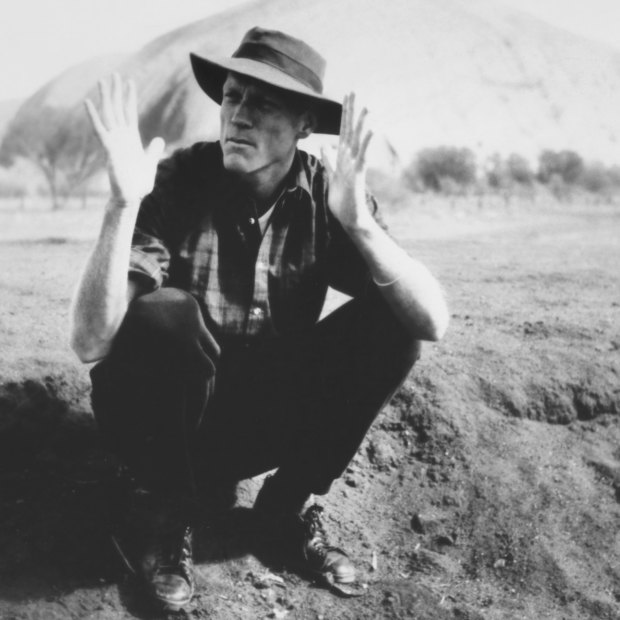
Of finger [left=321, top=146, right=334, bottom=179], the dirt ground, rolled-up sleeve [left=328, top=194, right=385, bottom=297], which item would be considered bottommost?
the dirt ground

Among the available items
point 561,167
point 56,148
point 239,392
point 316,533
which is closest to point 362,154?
point 239,392

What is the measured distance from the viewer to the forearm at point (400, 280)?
195cm

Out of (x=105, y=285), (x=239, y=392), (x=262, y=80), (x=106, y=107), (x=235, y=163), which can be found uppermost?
(x=262, y=80)

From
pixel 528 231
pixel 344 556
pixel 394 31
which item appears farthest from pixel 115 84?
pixel 394 31

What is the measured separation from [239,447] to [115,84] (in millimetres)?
1114

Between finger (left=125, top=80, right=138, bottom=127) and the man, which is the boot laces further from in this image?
finger (left=125, top=80, right=138, bottom=127)

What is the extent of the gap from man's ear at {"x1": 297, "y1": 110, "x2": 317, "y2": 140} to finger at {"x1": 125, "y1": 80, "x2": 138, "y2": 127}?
558 mm

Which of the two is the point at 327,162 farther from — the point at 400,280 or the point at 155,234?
the point at 155,234

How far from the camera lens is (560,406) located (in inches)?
127

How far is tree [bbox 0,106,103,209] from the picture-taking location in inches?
269

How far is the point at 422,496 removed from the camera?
2.77 m

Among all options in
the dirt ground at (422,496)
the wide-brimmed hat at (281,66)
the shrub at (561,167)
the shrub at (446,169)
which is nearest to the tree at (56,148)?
the dirt ground at (422,496)

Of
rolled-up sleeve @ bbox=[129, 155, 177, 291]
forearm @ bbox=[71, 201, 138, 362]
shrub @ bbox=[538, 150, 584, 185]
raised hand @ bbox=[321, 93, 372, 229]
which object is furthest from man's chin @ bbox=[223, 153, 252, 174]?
shrub @ bbox=[538, 150, 584, 185]

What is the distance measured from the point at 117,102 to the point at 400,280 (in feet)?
2.74
